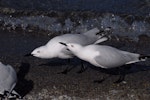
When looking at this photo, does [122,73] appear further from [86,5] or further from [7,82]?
[86,5]

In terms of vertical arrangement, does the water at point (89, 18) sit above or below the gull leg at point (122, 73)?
above

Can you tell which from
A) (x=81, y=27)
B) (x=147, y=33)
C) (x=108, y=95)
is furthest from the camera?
(x=81, y=27)

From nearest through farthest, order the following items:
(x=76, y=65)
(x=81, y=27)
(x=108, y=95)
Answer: (x=108, y=95)
(x=76, y=65)
(x=81, y=27)

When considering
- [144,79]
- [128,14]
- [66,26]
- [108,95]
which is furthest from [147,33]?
[108,95]

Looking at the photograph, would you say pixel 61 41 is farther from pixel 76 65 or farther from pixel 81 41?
pixel 76 65

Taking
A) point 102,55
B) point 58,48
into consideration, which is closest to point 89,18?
point 58,48

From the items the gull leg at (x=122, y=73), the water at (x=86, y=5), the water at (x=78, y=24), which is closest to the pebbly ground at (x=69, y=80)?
the gull leg at (x=122, y=73)

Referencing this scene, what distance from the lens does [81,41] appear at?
7.25m

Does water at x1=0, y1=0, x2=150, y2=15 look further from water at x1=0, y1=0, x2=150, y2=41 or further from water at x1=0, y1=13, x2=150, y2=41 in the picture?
water at x1=0, y1=13, x2=150, y2=41

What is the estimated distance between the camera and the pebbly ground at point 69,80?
6586 mm

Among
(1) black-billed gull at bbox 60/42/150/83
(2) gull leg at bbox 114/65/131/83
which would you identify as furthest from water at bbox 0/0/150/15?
(1) black-billed gull at bbox 60/42/150/83

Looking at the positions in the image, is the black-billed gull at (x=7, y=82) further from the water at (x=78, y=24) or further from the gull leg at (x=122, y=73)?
the water at (x=78, y=24)

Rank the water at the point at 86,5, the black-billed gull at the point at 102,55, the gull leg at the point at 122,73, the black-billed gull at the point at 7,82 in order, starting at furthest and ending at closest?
1. the water at the point at 86,5
2. the gull leg at the point at 122,73
3. the black-billed gull at the point at 102,55
4. the black-billed gull at the point at 7,82

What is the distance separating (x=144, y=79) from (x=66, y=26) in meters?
3.56
